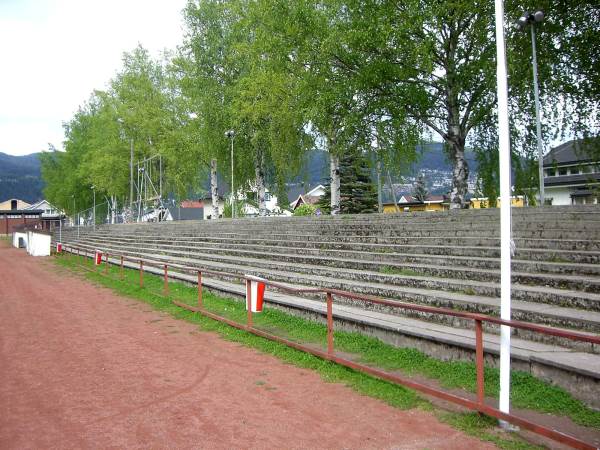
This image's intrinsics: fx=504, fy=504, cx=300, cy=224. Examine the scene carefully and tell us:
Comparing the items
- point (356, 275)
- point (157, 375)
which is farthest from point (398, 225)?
point (157, 375)

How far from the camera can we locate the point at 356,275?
10797 millimetres

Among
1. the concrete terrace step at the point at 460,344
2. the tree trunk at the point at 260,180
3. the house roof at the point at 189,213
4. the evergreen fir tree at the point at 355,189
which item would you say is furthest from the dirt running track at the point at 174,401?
the house roof at the point at 189,213

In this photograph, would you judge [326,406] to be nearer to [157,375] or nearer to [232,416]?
[232,416]

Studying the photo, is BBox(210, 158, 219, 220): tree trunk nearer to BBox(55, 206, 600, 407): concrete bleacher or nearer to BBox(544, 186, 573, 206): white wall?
BBox(55, 206, 600, 407): concrete bleacher

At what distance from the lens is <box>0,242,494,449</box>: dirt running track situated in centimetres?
446

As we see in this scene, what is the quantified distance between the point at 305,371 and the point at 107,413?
2.51 m

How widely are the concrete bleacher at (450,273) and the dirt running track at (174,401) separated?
1.48 m

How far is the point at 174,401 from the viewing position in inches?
217

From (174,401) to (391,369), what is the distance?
8.63 ft

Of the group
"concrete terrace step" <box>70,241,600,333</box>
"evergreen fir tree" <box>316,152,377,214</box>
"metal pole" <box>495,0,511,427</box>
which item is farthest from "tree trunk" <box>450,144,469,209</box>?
"evergreen fir tree" <box>316,152,377,214</box>

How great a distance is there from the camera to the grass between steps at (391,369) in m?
4.65

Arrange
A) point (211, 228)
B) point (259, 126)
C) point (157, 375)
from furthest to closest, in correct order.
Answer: point (259, 126) < point (211, 228) < point (157, 375)

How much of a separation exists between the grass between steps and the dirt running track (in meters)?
0.23

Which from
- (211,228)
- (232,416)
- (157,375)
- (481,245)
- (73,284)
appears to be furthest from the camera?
(211,228)
